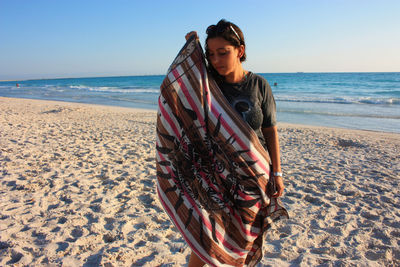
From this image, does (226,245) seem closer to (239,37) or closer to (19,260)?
(239,37)

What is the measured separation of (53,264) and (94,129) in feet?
19.4

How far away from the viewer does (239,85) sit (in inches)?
57.4

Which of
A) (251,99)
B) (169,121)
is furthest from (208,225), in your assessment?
(251,99)

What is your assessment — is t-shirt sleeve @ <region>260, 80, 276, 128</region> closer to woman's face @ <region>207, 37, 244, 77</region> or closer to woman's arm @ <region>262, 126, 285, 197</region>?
woman's arm @ <region>262, 126, 285, 197</region>

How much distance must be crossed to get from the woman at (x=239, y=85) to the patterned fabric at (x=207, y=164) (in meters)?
0.08

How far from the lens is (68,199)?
3.22m

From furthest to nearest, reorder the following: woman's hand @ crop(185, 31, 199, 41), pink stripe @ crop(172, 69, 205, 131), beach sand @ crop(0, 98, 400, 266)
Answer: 1. beach sand @ crop(0, 98, 400, 266)
2. woman's hand @ crop(185, 31, 199, 41)
3. pink stripe @ crop(172, 69, 205, 131)

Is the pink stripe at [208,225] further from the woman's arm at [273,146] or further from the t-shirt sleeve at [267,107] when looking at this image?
the t-shirt sleeve at [267,107]

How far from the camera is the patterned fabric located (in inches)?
53.5

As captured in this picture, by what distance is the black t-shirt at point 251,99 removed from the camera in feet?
4.73

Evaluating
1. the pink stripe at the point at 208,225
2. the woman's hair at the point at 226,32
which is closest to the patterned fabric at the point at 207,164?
the pink stripe at the point at 208,225

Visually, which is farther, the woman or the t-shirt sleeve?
the t-shirt sleeve

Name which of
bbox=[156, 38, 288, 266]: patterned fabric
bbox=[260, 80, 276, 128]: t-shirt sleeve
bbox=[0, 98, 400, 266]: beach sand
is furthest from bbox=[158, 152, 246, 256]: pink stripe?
bbox=[0, 98, 400, 266]: beach sand

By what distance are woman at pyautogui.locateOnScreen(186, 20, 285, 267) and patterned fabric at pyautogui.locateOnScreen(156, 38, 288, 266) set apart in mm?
84
